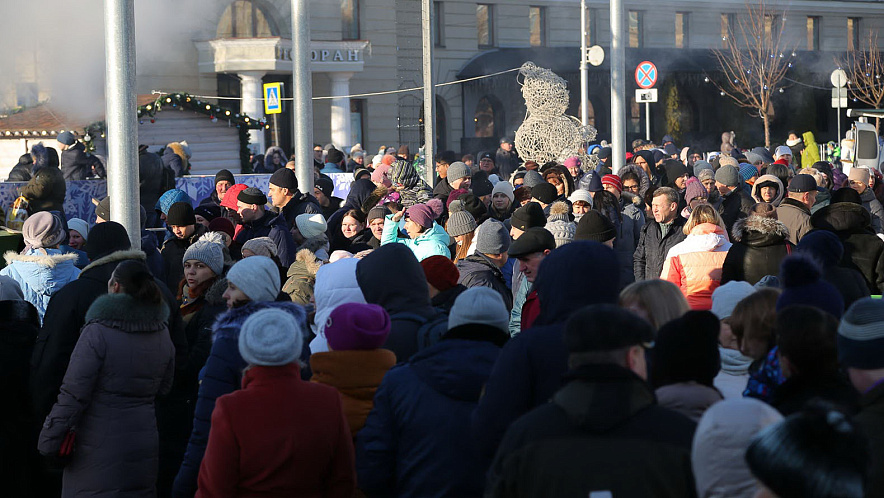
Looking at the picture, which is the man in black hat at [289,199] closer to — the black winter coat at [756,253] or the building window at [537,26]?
the black winter coat at [756,253]

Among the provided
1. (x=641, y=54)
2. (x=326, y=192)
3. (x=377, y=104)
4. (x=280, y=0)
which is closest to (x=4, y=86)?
(x=280, y=0)

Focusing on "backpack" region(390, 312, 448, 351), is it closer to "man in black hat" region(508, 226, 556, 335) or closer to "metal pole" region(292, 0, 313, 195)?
"man in black hat" region(508, 226, 556, 335)

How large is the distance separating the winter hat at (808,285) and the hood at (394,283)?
156 centimetres

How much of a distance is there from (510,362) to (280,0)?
31.5m

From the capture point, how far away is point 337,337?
4586 millimetres

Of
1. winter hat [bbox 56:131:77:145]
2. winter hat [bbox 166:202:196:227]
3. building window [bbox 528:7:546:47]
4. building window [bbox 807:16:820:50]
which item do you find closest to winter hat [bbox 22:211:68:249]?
winter hat [bbox 166:202:196:227]

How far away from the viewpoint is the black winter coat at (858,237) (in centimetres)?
847

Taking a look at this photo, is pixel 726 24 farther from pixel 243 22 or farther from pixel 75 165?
pixel 75 165

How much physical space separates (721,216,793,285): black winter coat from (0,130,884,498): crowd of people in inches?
0.6

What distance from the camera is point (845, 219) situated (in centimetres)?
862

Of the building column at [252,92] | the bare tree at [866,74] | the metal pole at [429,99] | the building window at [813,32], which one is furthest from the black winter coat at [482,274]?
the building window at [813,32]

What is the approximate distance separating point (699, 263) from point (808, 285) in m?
2.62

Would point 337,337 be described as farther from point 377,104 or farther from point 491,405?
point 377,104

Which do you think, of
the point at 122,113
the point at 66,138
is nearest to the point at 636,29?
the point at 66,138
